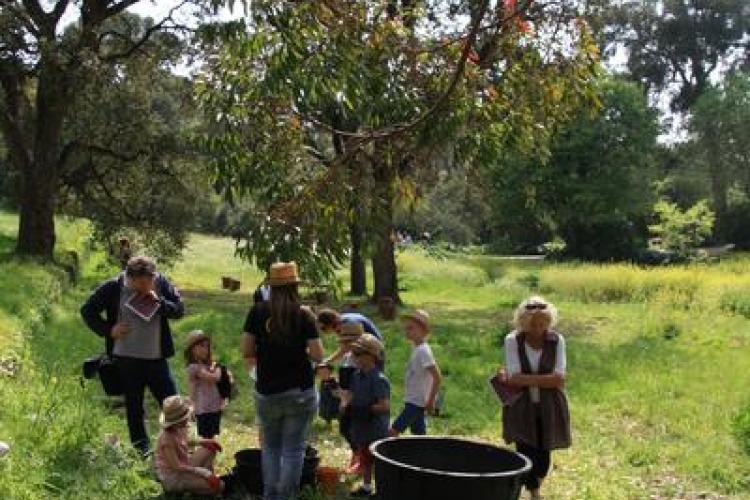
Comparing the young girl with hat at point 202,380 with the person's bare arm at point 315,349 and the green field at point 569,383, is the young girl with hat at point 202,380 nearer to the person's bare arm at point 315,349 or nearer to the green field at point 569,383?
the green field at point 569,383

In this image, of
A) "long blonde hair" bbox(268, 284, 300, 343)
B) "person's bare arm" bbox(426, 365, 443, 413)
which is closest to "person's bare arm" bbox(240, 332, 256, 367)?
"long blonde hair" bbox(268, 284, 300, 343)

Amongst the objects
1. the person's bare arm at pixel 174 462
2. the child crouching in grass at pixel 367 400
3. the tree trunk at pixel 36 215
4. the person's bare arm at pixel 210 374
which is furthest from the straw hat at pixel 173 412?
the tree trunk at pixel 36 215

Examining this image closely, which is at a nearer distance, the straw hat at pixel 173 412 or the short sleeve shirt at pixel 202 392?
the straw hat at pixel 173 412

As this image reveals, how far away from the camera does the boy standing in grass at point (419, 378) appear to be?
7286mm

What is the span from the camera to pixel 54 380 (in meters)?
8.65

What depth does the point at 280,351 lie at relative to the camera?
570cm

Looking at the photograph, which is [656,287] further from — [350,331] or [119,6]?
[350,331]

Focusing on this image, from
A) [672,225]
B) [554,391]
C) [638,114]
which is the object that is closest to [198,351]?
[554,391]

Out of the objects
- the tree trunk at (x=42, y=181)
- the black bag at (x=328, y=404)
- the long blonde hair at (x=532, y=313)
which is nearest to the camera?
the long blonde hair at (x=532, y=313)

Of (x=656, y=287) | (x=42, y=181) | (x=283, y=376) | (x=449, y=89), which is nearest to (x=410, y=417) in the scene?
(x=283, y=376)

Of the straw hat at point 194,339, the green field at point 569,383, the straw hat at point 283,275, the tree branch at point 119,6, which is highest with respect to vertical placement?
the tree branch at point 119,6

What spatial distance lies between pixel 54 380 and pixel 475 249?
4878 centimetres

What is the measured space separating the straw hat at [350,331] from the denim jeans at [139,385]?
55.9 inches

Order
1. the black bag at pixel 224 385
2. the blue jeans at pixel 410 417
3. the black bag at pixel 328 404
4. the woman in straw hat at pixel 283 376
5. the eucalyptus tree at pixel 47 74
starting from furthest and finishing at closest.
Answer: the eucalyptus tree at pixel 47 74, the black bag at pixel 328 404, the blue jeans at pixel 410 417, the black bag at pixel 224 385, the woman in straw hat at pixel 283 376
